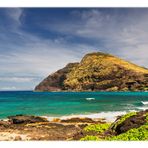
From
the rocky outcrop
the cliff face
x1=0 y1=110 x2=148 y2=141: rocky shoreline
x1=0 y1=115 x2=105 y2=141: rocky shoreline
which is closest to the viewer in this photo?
the rocky outcrop

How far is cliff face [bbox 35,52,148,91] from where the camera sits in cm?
7943

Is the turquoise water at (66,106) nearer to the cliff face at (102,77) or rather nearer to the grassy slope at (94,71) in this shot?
the grassy slope at (94,71)

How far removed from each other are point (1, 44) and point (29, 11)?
3.88 metres

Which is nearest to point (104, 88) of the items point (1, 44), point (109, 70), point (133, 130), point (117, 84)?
point (117, 84)

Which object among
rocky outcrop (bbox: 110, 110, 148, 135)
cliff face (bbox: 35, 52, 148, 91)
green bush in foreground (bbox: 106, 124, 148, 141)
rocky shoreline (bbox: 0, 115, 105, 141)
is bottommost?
rocky shoreline (bbox: 0, 115, 105, 141)

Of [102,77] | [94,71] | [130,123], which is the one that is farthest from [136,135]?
[102,77]

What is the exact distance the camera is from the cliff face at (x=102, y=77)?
261ft

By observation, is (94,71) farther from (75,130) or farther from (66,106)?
(75,130)

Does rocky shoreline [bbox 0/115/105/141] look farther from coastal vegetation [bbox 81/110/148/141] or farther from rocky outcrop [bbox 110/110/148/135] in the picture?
rocky outcrop [bbox 110/110/148/135]

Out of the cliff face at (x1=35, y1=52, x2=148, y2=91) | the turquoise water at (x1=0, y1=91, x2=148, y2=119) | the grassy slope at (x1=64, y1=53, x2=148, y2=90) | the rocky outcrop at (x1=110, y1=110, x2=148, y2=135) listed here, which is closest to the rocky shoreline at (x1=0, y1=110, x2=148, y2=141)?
the rocky outcrop at (x1=110, y1=110, x2=148, y2=135)

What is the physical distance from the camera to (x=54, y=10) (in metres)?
16.5

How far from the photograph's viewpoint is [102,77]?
87.6m
